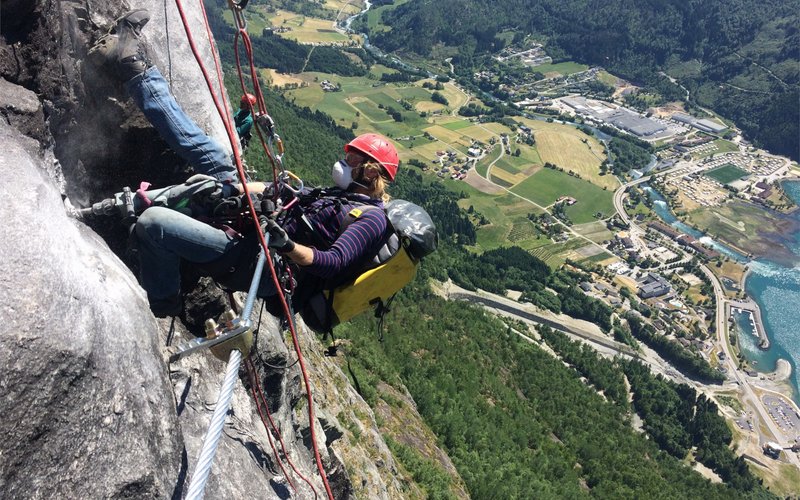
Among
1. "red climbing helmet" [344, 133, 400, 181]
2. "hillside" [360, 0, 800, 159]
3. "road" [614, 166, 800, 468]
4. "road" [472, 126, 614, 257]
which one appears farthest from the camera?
"hillside" [360, 0, 800, 159]

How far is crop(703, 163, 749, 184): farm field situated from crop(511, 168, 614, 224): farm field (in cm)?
2155

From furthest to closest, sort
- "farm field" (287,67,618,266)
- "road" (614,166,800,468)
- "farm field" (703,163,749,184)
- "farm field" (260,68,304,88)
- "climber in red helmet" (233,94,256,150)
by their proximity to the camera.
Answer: "farm field" (260,68,304,88), "farm field" (703,163,749,184), "farm field" (287,67,618,266), "road" (614,166,800,468), "climber in red helmet" (233,94,256,150)

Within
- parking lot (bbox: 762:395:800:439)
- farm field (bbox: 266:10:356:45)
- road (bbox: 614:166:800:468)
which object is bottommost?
farm field (bbox: 266:10:356:45)

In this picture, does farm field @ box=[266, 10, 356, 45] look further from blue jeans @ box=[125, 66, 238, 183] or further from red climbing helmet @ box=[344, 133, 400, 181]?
red climbing helmet @ box=[344, 133, 400, 181]

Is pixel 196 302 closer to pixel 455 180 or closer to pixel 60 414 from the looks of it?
pixel 60 414

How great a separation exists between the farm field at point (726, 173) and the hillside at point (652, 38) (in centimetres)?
2735

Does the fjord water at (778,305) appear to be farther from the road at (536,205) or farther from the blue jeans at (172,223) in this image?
the blue jeans at (172,223)

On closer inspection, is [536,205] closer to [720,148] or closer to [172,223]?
[720,148]

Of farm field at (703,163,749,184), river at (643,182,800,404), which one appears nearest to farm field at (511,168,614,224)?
river at (643,182,800,404)

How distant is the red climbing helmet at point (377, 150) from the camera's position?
201 inches

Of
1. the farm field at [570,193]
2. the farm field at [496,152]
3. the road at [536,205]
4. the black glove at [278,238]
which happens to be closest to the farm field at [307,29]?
the farm field at [496,152]

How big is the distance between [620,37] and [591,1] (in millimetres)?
26518

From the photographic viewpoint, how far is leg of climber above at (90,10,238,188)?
17.1 feet

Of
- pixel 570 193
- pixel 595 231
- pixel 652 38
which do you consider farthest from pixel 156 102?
pixel 652 38
